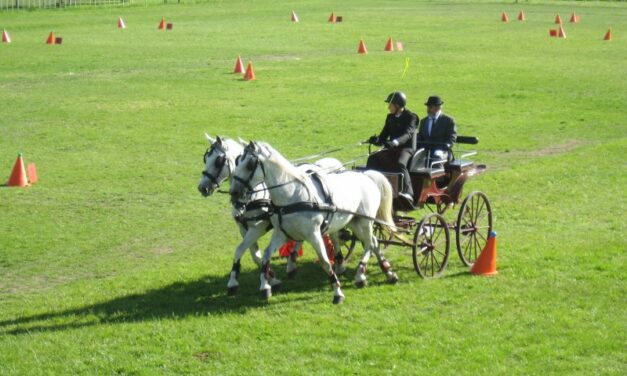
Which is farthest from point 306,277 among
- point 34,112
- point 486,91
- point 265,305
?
point 486,91

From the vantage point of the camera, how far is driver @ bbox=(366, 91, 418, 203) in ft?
47.8

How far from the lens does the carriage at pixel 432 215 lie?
565 inches

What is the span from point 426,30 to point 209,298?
38.4 meters

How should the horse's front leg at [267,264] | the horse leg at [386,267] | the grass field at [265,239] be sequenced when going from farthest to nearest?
the horse leg at [386,267] → the horse's front leg at [267,264] → the grass field at [265,239]

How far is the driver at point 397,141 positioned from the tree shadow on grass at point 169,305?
1773mm

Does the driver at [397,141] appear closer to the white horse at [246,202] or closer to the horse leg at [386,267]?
the horse leg at [386,267]

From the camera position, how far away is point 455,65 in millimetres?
38625

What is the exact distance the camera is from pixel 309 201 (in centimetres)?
1277

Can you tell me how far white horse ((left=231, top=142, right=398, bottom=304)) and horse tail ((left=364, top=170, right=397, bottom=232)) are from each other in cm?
9

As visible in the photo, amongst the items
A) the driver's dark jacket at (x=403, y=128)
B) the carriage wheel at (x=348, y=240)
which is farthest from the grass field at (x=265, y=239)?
the driver's dark jacket at (x=403, y=128)

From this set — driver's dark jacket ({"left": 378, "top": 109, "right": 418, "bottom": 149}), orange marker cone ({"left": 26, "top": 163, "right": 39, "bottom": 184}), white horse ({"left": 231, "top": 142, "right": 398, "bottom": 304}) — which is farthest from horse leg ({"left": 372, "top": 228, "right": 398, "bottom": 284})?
orange marker cone ({"left": 26, "top": 163, "right": 39, "bottom": 184})

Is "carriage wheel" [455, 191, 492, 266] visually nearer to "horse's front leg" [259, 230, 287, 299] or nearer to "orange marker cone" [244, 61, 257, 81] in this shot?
"horse's front leg" [259, 230, 287, 299]

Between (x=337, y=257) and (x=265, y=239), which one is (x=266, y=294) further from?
(x=265, y=239)

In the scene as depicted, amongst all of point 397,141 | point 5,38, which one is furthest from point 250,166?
point 5,38
